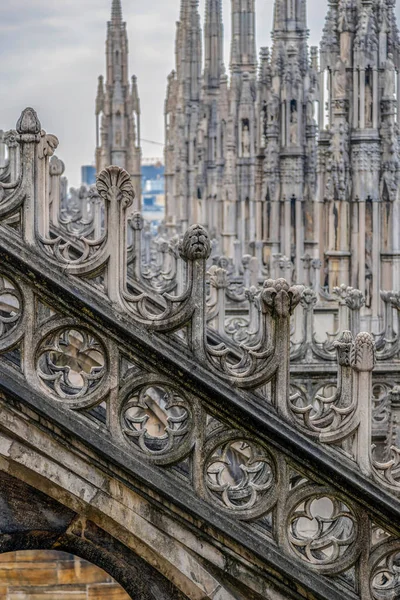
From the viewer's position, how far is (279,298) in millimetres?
6199

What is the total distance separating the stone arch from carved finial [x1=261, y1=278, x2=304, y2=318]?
1.26 metres

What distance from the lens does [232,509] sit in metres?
6.18

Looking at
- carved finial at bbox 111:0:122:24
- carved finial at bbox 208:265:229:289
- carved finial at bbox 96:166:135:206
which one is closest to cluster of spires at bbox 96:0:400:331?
carved finial at bbox 111:0:122:24

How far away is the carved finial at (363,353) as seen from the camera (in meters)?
6.32

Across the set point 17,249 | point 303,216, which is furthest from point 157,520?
point 303,216

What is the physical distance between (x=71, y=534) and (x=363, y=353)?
61.1 inches

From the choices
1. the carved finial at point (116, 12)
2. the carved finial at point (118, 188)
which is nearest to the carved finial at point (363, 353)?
the carved finial at point (118, 188)

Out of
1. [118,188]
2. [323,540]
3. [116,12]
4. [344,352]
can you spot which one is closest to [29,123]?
[118,188]

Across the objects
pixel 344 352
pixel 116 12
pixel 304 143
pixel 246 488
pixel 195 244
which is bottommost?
pixel 246 488

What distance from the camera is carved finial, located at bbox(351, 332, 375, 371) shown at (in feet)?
20.7

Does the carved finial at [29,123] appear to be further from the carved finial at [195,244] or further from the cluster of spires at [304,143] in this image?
the cluster of spires at [304,143]

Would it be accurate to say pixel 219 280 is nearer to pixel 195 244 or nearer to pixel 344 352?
pixel 344 352

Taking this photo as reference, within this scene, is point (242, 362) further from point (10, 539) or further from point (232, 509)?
point (10, 539)

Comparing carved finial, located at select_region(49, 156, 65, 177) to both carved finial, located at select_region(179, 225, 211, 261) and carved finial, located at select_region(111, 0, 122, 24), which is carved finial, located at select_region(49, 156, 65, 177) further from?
carved finial, located at select_region(111, 0, 122, 24)
